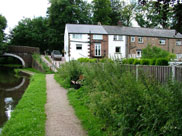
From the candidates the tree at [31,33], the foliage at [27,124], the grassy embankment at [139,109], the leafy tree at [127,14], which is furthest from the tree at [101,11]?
the grassy embankment at [139,109]

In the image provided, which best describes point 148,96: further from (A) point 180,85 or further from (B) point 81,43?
(B) point 81,43

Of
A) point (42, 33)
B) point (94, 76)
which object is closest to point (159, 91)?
point (94, 76)

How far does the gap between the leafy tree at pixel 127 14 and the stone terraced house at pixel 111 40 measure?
17.9 meters

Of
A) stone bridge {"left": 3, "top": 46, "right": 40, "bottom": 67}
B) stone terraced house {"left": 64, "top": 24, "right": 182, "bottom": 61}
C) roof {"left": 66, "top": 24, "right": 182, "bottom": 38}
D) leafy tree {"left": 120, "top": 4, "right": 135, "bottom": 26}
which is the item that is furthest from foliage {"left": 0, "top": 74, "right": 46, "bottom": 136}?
leafy tree {"left": 120, "top": 4, "right": 135, "bottom": 26}

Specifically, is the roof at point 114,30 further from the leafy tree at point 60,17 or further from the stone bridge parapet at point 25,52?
the stone bridge parapet at point 25,52

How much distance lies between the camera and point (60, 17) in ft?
150

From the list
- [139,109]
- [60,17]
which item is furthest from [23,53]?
[139,109]

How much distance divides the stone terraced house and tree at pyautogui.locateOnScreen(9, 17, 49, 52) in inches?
640

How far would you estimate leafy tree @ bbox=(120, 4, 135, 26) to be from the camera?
174ft

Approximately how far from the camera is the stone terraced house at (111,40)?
3156 cm

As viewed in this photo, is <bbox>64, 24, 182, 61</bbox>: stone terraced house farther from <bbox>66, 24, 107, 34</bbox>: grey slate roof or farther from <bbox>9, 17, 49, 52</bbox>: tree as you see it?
<bbox>9, 17, 49, 52</bbox>: tree

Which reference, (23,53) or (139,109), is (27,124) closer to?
(139,109)

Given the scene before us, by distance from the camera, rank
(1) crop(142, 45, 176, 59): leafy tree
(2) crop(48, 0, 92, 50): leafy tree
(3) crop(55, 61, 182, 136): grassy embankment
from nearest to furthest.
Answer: (3) crop(55, 61, 182, 136): grassy embankment
(1) crop(142, 45, 176, 59): leafy tree
(2) crop(48, 0, 92, 50): leafy tree

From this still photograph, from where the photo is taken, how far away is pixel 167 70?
7125 mm
